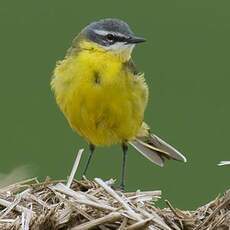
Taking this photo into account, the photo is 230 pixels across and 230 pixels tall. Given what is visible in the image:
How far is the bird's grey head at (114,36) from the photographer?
826cm

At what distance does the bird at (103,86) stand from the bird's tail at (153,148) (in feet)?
0.56

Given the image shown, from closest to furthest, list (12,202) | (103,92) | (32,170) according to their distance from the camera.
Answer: (12,202) < (32,170) < (103,92)

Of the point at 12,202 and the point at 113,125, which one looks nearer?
the point at 12,202

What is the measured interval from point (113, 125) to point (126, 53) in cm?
65

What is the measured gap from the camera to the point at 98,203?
16.9ft

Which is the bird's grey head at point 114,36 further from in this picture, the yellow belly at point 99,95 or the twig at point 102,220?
the twig at point 102,220

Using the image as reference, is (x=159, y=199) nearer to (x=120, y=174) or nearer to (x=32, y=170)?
(x=32, y=170)

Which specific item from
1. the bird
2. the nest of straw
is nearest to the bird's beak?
the bird

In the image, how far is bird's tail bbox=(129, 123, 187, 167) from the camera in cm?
886

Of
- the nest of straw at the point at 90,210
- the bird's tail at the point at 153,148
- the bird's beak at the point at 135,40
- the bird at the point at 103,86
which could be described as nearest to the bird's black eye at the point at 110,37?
the bird at the point at 103,86

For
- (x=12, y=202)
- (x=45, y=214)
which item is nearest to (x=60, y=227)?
(x=45, y=214)

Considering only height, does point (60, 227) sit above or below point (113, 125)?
above

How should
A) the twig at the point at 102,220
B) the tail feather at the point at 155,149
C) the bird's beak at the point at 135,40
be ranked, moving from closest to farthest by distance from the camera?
the twig at the point at 102,220
the bird's beak at the point at 135,40
the tail feather at the point at 155,149

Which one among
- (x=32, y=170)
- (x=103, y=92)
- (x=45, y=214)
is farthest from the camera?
(x=103, y=92)
